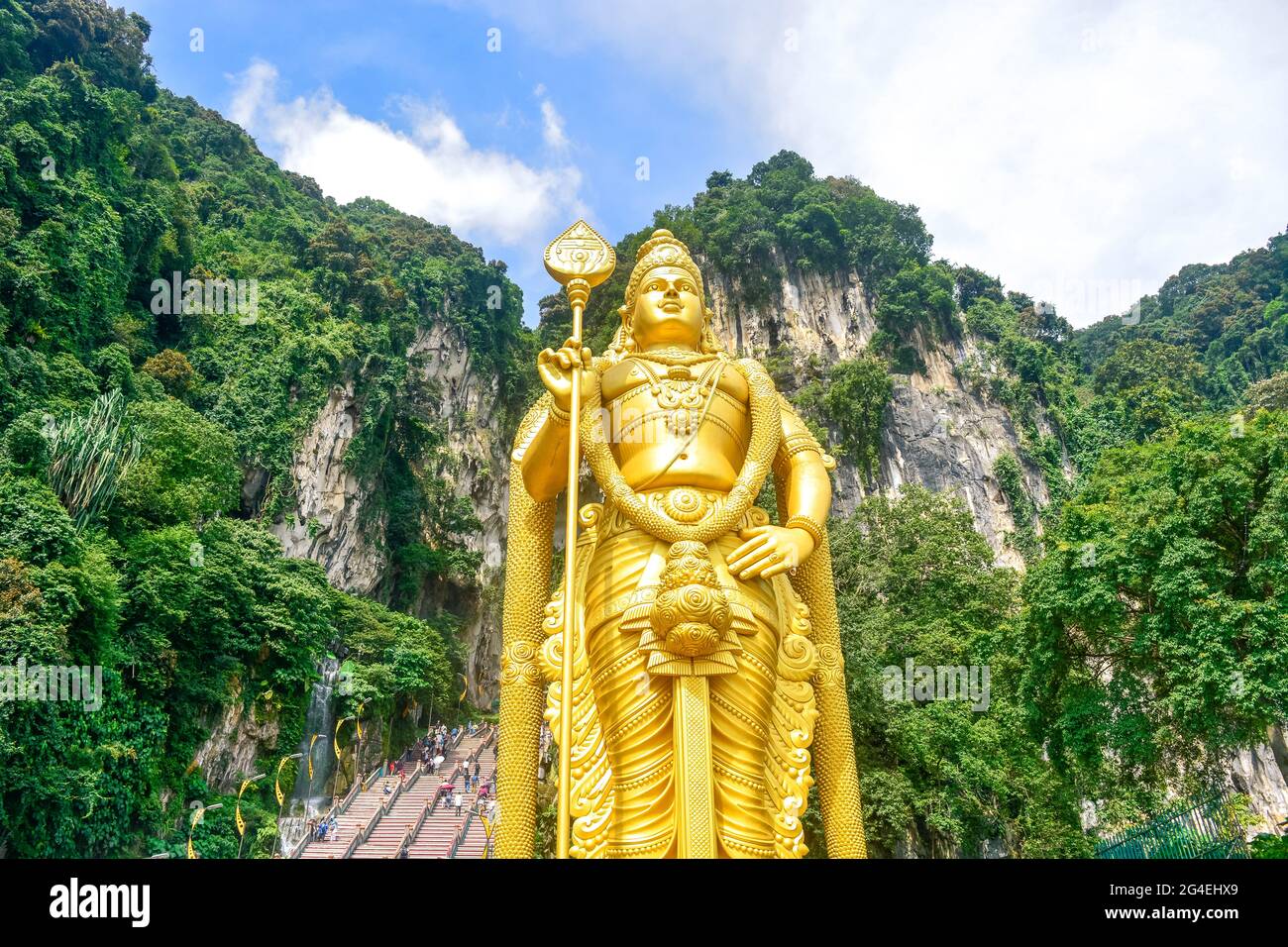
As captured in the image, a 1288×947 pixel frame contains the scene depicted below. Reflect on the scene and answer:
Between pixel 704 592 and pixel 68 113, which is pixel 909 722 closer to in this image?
pixel 704 592

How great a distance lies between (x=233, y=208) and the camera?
111ft

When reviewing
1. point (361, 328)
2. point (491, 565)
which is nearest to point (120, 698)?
Answer: point (361, 328)

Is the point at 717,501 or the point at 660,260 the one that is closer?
the point at 717,501

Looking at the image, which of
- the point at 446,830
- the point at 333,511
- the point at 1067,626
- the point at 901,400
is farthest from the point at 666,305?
the point at 901,400

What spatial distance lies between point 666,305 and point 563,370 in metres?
1.18

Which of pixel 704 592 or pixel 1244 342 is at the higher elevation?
pixel 1244 342

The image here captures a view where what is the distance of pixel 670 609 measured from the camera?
4.64 m

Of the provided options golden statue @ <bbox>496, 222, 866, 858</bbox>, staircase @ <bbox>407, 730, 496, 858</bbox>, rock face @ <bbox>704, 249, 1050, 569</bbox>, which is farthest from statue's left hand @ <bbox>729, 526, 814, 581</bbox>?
rock face @ <bbox>704, 249, 1050, 569</bbox>

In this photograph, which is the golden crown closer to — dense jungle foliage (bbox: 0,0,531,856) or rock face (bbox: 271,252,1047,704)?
dense jungle foliage (bbox: 0,0,531,856)

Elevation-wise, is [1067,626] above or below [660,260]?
below

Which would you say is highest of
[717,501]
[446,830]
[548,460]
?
[548,460]

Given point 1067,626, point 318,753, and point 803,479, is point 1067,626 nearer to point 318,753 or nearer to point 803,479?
point 803,479

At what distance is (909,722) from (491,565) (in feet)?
78.0

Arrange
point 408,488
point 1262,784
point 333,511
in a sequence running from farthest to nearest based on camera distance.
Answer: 1. point 408,488
2. point 333,511
3. point 1262,784
